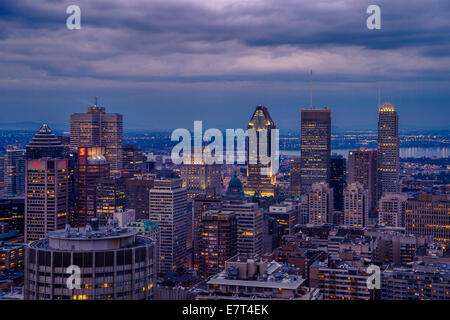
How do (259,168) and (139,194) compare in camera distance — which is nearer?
(139,194)

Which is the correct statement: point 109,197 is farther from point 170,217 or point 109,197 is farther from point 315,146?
point 315,146

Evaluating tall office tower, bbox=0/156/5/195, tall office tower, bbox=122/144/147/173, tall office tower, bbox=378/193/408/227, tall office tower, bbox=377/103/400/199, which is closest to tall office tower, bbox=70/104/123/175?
tall office tower, bbox=122/144/147/173

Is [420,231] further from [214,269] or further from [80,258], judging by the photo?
[80,258]

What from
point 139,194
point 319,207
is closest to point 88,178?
point 139,194

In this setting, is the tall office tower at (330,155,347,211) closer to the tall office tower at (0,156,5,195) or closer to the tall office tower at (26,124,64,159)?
the tall office tower at (26,124,64,159)

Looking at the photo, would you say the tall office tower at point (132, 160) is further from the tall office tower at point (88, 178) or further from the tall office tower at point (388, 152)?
the tall office tower at point (388, 152)
